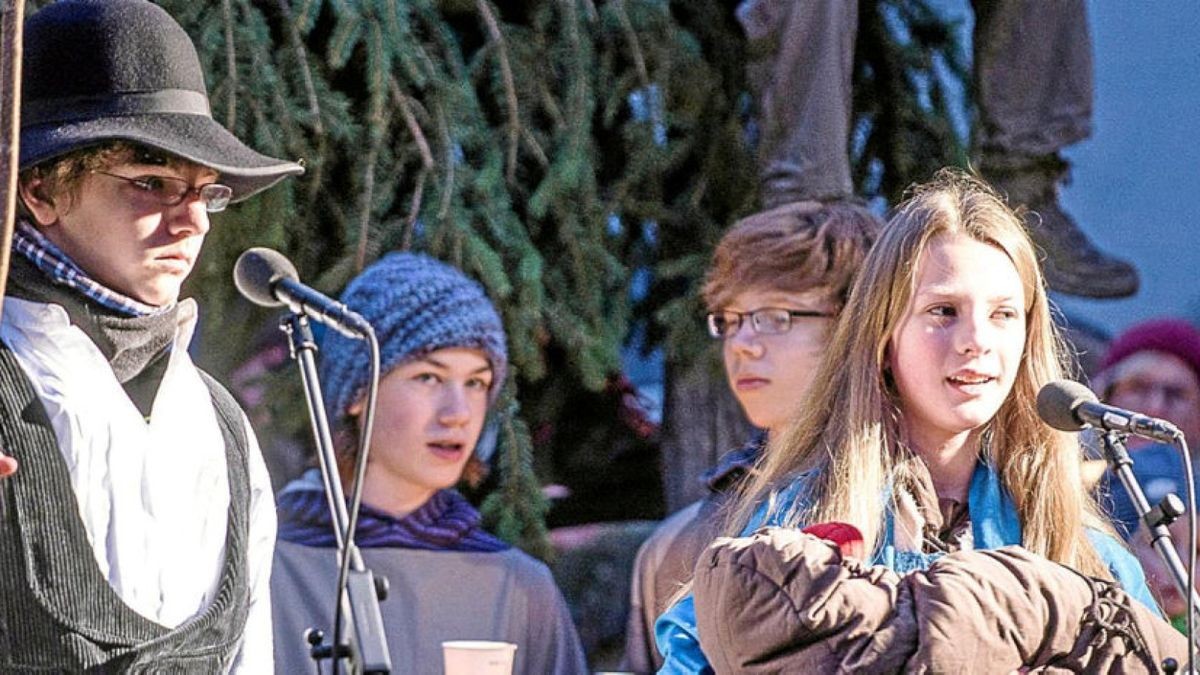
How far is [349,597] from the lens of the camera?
254cm

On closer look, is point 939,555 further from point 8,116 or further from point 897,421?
point 8,116

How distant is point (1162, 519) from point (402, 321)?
76.1 inches

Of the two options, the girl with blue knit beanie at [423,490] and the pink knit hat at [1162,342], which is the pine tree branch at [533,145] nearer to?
the girl with blue knit beanie at [423,490]

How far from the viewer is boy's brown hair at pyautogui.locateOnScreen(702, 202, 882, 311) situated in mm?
4074

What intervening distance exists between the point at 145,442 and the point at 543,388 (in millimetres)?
2607

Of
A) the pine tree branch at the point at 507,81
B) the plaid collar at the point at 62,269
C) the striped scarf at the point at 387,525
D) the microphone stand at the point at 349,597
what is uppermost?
the pine tree branch at the point at 507,81

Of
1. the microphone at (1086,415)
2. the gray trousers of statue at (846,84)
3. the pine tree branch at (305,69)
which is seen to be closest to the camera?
the microphone at (1086,415)

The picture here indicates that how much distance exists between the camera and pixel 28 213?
2.88 meters

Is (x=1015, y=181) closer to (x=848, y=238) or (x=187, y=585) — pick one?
(x=848, y=238)

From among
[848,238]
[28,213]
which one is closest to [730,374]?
[848,238]

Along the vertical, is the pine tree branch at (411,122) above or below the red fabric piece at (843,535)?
above

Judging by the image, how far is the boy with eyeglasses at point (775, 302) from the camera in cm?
406

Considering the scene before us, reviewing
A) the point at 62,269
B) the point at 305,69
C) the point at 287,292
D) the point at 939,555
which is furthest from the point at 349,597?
the point at 305,69

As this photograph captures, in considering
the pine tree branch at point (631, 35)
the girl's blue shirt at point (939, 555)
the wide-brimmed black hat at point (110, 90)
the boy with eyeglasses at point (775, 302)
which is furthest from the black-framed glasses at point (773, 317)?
the wide-brimmed black hat at point (110, 90)
